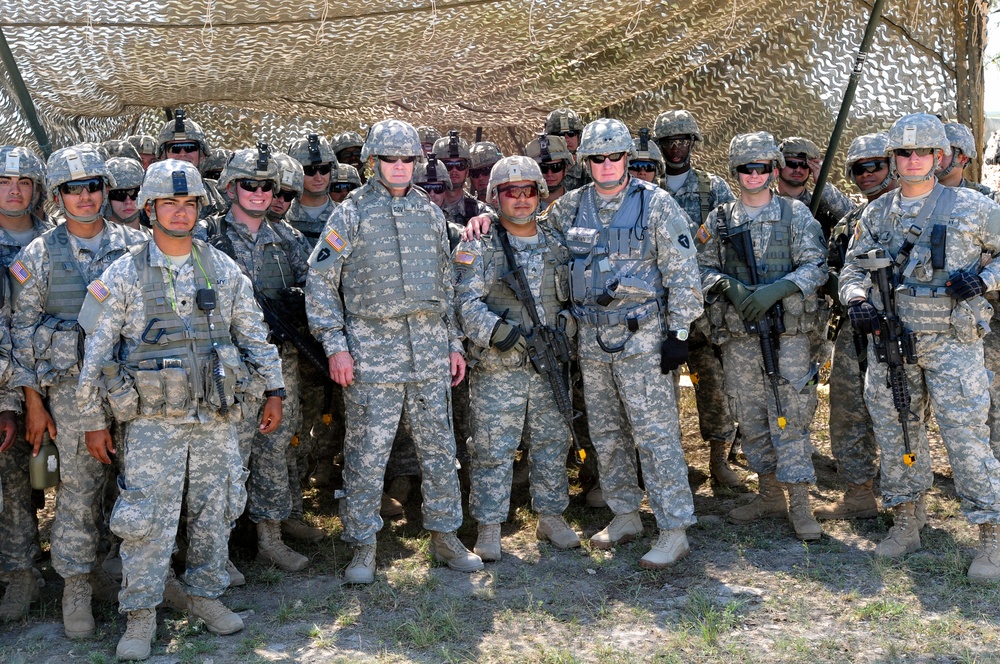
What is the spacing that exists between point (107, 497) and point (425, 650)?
209 centimetres

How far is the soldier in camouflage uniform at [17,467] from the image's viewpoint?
4900mm

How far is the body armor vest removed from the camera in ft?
16.8

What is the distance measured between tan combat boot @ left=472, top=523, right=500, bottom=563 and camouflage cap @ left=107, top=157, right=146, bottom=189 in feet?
8.78

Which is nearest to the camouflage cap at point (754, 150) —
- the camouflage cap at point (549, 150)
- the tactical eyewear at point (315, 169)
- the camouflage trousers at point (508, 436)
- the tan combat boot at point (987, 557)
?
the camouflage cap at point (549, 150)

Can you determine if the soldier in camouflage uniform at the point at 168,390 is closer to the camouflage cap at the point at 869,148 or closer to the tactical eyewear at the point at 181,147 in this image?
the tactical eyewear at the point at 181,147

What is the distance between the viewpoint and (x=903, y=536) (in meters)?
5.39

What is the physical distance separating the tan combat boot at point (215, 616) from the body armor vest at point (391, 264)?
1.60m

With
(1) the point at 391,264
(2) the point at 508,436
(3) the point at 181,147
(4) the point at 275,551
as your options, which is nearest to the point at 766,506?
(2) the point at 508,436

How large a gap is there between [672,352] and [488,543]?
58.5 inches

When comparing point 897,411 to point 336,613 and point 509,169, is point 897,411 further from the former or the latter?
point 336,613

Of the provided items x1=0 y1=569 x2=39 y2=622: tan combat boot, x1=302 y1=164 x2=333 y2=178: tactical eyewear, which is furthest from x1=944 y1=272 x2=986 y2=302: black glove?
x1=0 y1=569 x2=39 y2=622: tan combat boot

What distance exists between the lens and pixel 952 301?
4996 millimetres

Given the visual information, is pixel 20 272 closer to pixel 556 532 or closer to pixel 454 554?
pixel 454 554

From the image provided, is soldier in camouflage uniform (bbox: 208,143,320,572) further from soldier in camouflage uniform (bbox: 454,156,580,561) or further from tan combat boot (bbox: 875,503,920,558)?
tan combat boot (bbox: 875,503,920,558)
